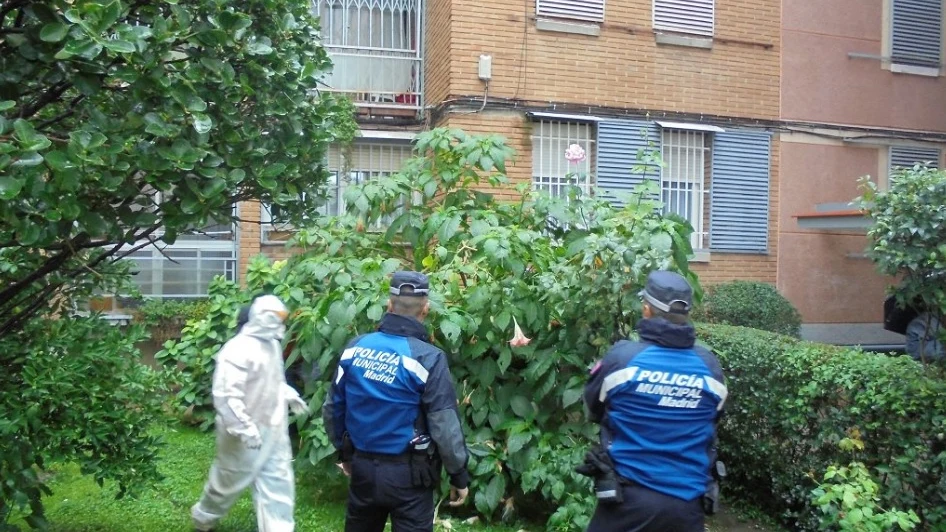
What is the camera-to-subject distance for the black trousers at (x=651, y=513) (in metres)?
3.77

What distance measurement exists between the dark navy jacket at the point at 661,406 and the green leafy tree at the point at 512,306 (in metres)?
1.51

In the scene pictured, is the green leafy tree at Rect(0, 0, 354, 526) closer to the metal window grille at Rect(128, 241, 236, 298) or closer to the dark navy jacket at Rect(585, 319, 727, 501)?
the dark navy jacket at Rect(585, 319, 727, 501)

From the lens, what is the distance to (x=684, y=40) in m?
12.8

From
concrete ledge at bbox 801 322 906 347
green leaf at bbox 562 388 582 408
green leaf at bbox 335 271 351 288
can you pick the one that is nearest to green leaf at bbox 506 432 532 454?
green leaf at bbox 562 388 582 408

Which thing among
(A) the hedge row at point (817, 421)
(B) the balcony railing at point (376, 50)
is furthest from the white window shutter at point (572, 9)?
(A) the hedge row at point (817, 421)

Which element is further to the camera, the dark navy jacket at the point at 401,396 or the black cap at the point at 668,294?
the dark navy jacket at the point at 401,396

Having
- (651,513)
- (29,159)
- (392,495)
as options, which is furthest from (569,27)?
(29,159)

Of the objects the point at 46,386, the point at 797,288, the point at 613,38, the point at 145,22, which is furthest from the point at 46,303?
the point at 797,288

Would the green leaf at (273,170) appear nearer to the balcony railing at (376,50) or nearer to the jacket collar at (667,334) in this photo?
the jacket collar at (667,334)

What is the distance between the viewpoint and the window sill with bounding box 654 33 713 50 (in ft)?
41.6

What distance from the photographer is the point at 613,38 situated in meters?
12.5

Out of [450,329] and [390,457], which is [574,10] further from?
[390,457]

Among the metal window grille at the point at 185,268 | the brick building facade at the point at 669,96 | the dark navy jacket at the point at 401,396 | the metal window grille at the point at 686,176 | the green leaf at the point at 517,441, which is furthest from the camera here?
the metal window grille at the point at 686,176

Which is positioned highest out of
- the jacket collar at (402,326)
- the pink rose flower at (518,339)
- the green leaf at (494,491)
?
the jacket collar at (402,326)
